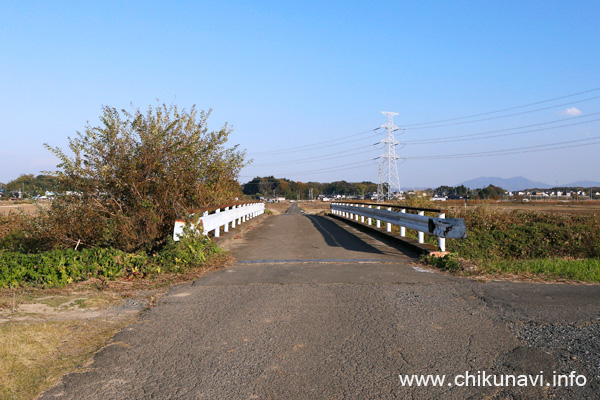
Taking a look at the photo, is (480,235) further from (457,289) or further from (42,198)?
(42,198)

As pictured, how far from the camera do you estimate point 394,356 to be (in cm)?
440

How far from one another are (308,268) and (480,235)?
1341 centimetres

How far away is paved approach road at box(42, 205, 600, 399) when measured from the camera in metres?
3.72

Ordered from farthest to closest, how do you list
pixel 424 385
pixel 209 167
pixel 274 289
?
1. pixel 209 167
2. pixel 274 289
3. pixel 424 385

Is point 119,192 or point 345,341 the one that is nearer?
point 345,341

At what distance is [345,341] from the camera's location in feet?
15.8

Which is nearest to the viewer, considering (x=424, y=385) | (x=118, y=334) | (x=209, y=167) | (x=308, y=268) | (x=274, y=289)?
(x=424, y=385)

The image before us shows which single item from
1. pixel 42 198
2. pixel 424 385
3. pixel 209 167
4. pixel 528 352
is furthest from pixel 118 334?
pixel 209 167

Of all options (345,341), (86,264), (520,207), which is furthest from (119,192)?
(520,207)

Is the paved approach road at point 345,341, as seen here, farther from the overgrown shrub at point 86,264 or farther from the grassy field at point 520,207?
the grassy field at point 520,207

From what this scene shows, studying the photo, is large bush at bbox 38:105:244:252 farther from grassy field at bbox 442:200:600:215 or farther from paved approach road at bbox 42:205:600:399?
grassy field at bbox 442:200:600:215

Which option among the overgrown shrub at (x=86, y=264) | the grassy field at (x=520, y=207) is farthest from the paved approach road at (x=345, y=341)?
the grassy field at (x=520, y=207)

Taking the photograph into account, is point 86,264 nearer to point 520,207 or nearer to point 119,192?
point 119,192

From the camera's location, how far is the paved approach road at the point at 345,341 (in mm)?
3721
